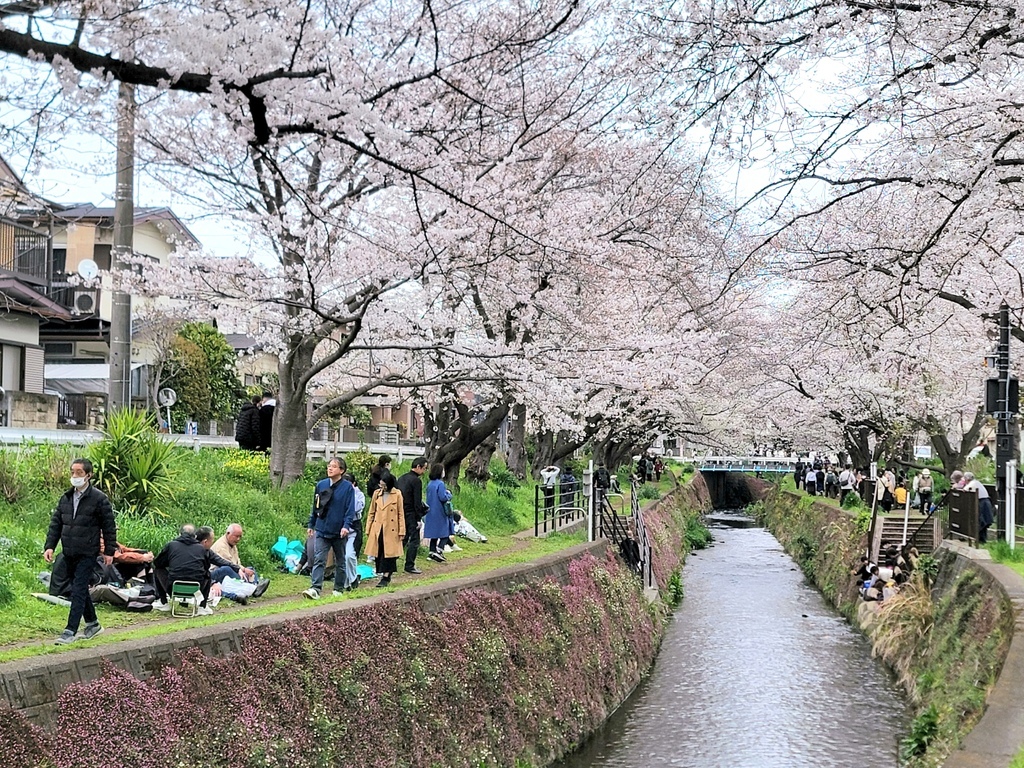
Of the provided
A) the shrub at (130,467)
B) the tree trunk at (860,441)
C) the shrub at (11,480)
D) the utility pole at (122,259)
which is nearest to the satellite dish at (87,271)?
the utility pole at (122,259)

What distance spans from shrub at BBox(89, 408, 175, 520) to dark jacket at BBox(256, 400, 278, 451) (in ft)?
14.1

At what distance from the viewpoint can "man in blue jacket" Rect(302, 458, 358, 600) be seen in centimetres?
1123

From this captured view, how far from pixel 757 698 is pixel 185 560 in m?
9.45

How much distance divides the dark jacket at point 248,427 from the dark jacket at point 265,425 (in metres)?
0.05

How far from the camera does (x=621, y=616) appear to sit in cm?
1697

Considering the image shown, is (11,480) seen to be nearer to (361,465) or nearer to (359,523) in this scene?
(359,523)

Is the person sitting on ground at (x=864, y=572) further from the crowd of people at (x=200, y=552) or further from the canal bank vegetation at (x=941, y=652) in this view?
the crowd of people at (x=200, y=552)

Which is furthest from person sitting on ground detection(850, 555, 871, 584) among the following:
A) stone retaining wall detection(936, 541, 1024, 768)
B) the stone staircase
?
stone retaining wall detection(936, 541, 1024, 768)

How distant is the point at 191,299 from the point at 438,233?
13.5 feet

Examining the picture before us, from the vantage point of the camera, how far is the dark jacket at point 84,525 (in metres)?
8.09

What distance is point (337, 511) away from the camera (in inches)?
444

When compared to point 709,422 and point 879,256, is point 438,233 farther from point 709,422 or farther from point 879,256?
point 709,422

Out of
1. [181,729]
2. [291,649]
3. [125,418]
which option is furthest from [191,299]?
[181,729]

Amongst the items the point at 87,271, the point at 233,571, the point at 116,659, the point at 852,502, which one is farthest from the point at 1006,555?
the point at 852,502
